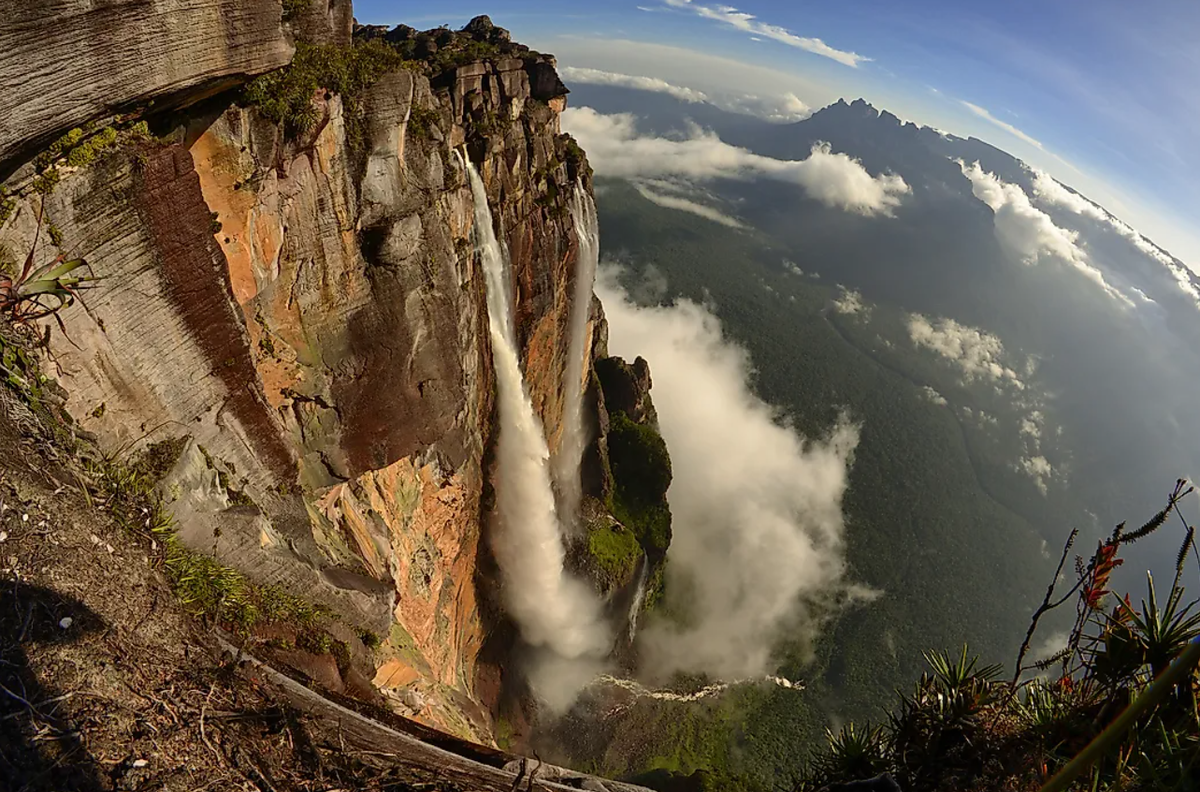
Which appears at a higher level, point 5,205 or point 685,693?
point 5,205

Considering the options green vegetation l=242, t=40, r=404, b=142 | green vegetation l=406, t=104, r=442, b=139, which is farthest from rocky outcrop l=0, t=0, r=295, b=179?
green vegetation l=406, t=104, r=442, b=139

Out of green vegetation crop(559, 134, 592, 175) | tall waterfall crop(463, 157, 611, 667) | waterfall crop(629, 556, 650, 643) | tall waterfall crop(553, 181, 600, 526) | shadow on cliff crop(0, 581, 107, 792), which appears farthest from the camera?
waterfall crop(629, 556, 650, 643)

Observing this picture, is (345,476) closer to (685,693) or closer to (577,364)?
(577,364)

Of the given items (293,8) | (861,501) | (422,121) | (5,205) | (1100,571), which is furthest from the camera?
(861,501)

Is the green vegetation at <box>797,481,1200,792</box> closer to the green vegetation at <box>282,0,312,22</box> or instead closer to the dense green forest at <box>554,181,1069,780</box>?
the green vegetation at <box>282,0,312,22</box>

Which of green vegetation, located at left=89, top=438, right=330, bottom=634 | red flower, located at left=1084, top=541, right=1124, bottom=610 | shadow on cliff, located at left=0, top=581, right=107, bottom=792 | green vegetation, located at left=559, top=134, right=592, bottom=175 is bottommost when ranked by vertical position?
green vegetation, located at left=559, top=134, right=592, bottom=175

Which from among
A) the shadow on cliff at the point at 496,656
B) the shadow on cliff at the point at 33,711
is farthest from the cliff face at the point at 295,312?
the shadow on cliff at the point at 496,656

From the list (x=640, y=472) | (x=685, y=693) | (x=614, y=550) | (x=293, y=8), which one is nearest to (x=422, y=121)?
(x=293, y=8)
